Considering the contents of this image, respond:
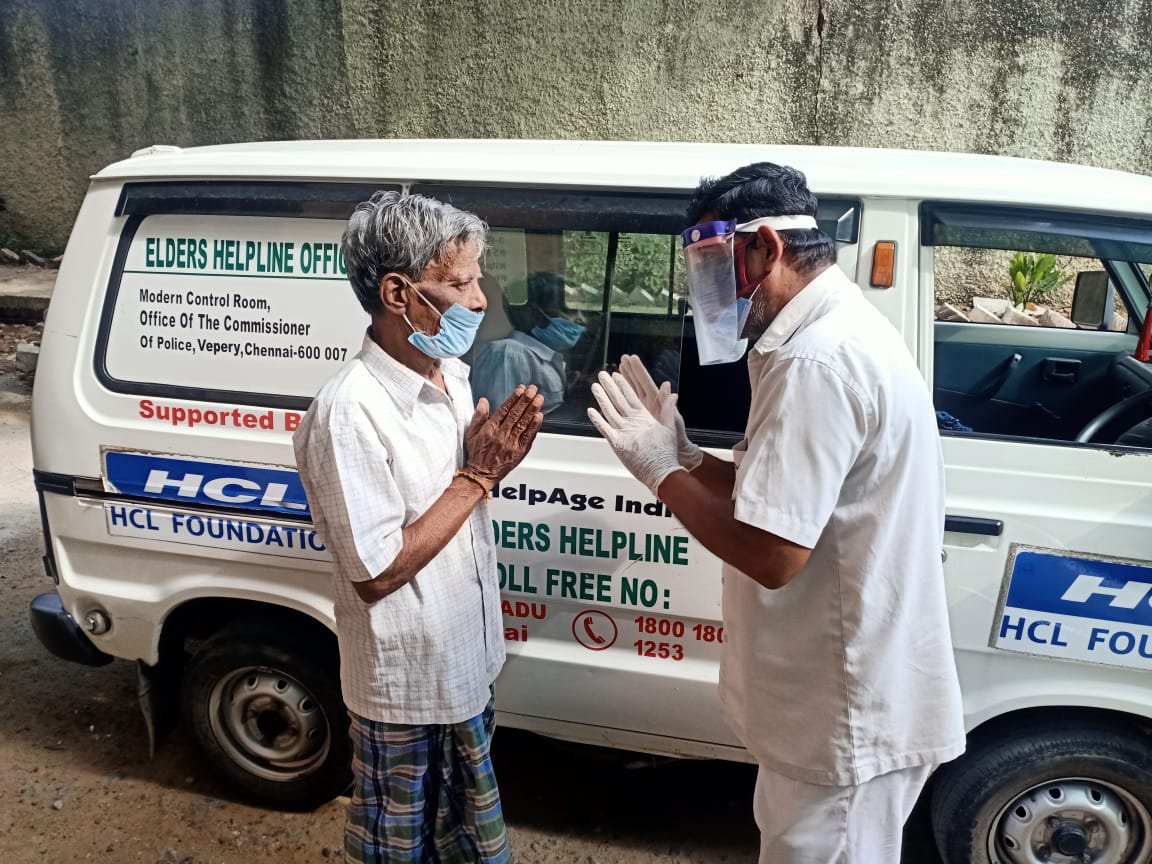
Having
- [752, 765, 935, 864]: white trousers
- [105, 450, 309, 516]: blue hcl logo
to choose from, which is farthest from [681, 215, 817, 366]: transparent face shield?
[105, 450, 309, 516]: blue hcl logo

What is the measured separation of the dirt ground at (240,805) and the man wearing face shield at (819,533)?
110 cm

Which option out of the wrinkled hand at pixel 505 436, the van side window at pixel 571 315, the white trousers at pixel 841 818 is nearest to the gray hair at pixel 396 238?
the wrinkled hand at pixel 505 436

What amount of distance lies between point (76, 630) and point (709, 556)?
2097 millimetres

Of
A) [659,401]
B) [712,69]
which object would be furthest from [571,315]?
[712,69]

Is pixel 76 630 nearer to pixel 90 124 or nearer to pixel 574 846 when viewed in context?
pixel 574 846

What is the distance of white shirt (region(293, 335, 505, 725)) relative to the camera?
5.42ft

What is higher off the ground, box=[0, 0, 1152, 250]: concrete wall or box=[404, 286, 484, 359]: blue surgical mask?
box=[0, 0, 1152, 250]: concrete wall

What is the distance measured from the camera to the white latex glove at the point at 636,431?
174 centimetres

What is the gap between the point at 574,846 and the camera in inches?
107

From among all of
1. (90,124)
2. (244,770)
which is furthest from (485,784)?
(90,124)

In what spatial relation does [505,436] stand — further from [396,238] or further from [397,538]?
[396,238]

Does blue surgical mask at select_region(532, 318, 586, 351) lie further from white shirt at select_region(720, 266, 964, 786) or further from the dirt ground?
the dirt ground

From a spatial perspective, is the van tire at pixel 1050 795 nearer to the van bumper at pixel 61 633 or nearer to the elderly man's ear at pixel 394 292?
the elderly man's ear at pixel 394 292

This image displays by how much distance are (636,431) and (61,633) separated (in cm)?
218
